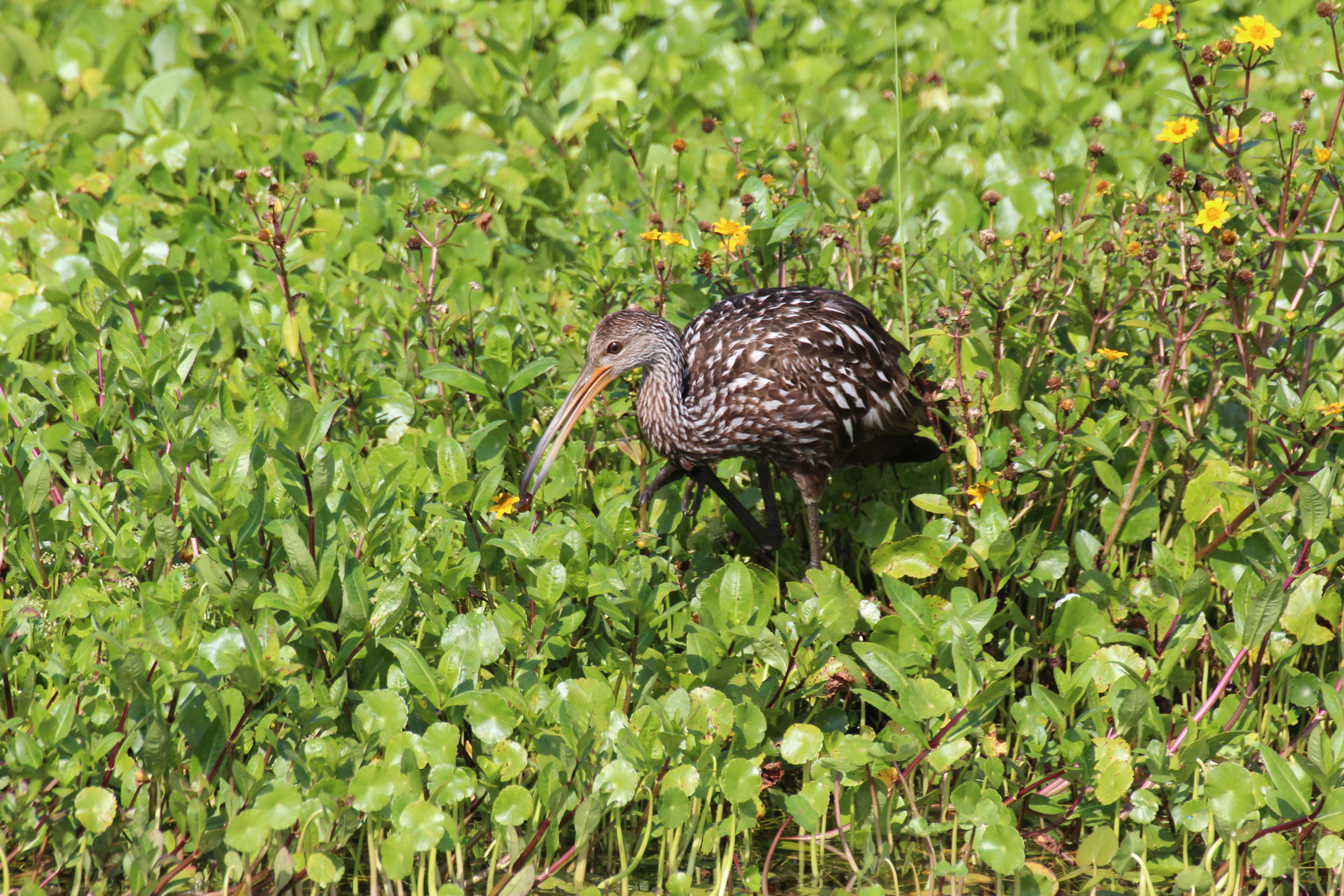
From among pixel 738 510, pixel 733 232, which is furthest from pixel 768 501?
pixel 733 232

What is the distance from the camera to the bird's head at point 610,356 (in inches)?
164

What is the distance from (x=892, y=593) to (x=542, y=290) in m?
2.75

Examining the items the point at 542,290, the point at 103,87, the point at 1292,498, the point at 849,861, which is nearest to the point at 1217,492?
the point at 1292,498

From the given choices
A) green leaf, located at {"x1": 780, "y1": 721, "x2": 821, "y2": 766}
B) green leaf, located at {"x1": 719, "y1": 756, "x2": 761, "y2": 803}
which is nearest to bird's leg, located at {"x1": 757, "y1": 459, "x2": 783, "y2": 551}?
green leaf, located at {"x1": 780, "y1": 721, "x2": 821, "y2": 766}

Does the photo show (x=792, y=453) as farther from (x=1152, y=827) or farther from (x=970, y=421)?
(x=1152, y=827)

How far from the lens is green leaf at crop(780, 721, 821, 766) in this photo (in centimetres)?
332

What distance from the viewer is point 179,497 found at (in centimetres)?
387

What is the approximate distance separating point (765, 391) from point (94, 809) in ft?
7.19

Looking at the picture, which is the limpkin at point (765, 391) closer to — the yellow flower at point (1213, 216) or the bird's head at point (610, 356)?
the bird's head at point (610, 356)

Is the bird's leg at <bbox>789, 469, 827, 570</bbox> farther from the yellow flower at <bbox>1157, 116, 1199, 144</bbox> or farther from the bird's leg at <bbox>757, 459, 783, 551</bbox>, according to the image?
the yellow flower at <bbox>1157, 116, 1199, 144</bbox>

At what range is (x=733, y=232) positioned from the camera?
4.47m

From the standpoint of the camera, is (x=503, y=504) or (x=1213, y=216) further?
(x=503, y=504)

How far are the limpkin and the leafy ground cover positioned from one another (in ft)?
0.54

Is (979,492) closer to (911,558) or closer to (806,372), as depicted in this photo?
(911,558)
